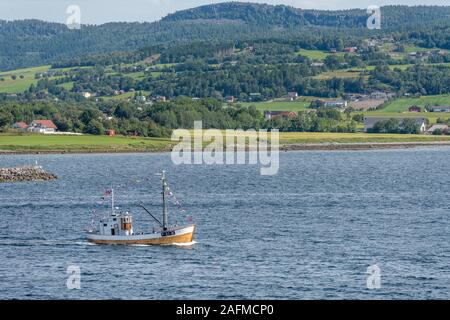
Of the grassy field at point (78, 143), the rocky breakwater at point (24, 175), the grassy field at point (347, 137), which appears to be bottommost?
the grassy field at point (347, 137)

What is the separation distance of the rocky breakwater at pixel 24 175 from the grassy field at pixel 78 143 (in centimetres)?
3918

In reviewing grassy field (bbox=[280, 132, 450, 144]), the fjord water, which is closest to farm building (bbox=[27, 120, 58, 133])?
grassy field (bbox=[280, 132, 450, 144])

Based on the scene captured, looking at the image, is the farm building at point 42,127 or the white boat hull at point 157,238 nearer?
the white boat hull at point 157,238

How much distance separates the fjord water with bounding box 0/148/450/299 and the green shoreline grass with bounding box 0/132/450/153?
38.3m

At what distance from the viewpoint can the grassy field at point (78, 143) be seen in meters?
153

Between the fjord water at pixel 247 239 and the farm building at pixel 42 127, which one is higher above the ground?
the fjord water at pixel 247 239

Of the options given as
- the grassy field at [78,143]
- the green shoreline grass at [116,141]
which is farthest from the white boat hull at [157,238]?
the grassy field at [78,143]

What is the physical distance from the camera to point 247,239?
63625mm

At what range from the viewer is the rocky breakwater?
109 m

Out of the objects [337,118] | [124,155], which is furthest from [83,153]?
[337,118]

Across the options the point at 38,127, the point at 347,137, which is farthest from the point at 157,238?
the point at 347,137

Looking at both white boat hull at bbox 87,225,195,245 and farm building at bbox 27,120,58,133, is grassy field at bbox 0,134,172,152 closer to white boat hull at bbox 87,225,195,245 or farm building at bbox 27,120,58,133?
farm building at bbox 27,120,58,133

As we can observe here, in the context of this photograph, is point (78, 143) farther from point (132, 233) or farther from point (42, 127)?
point (132, 233)

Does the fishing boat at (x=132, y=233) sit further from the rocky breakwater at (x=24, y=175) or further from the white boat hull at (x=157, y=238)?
the rocky breakwater at (x=24, y=175)
